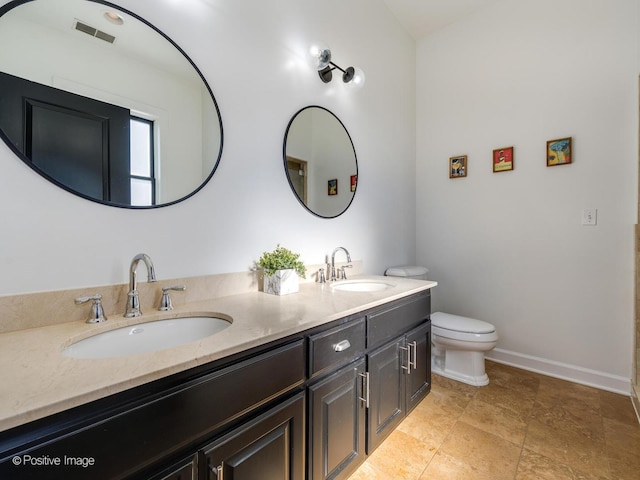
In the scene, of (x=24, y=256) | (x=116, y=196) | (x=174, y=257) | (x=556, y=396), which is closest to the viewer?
(x=24, y=256)

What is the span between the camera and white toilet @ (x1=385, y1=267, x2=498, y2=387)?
2.00 meters

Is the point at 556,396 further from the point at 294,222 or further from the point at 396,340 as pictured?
the point at 294,222

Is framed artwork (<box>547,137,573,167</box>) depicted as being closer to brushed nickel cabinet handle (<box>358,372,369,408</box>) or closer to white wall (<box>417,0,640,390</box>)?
white wall (<box>417,0,640,390</box>)

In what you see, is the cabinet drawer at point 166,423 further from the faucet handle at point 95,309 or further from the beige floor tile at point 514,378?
the beige floor tile at point 514,378

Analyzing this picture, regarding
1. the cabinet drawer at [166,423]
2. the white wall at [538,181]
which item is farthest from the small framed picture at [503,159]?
the cabinet drawer at [166,423]

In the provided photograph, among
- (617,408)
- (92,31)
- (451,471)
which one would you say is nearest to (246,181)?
(92,31)

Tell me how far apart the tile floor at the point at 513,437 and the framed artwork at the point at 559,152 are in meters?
1.59

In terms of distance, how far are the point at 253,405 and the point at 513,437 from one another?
150cm

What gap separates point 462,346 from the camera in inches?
80.4

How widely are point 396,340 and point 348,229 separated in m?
0.86

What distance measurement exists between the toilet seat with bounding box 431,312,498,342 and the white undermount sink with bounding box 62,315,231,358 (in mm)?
1664

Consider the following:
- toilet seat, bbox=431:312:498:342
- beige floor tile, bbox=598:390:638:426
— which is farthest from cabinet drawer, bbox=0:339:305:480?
beige floor tile, bbox=598:390:638:426

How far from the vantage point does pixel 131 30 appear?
43.1 inches

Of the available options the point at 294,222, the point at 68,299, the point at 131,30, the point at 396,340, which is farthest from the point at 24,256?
the point at 396,340
